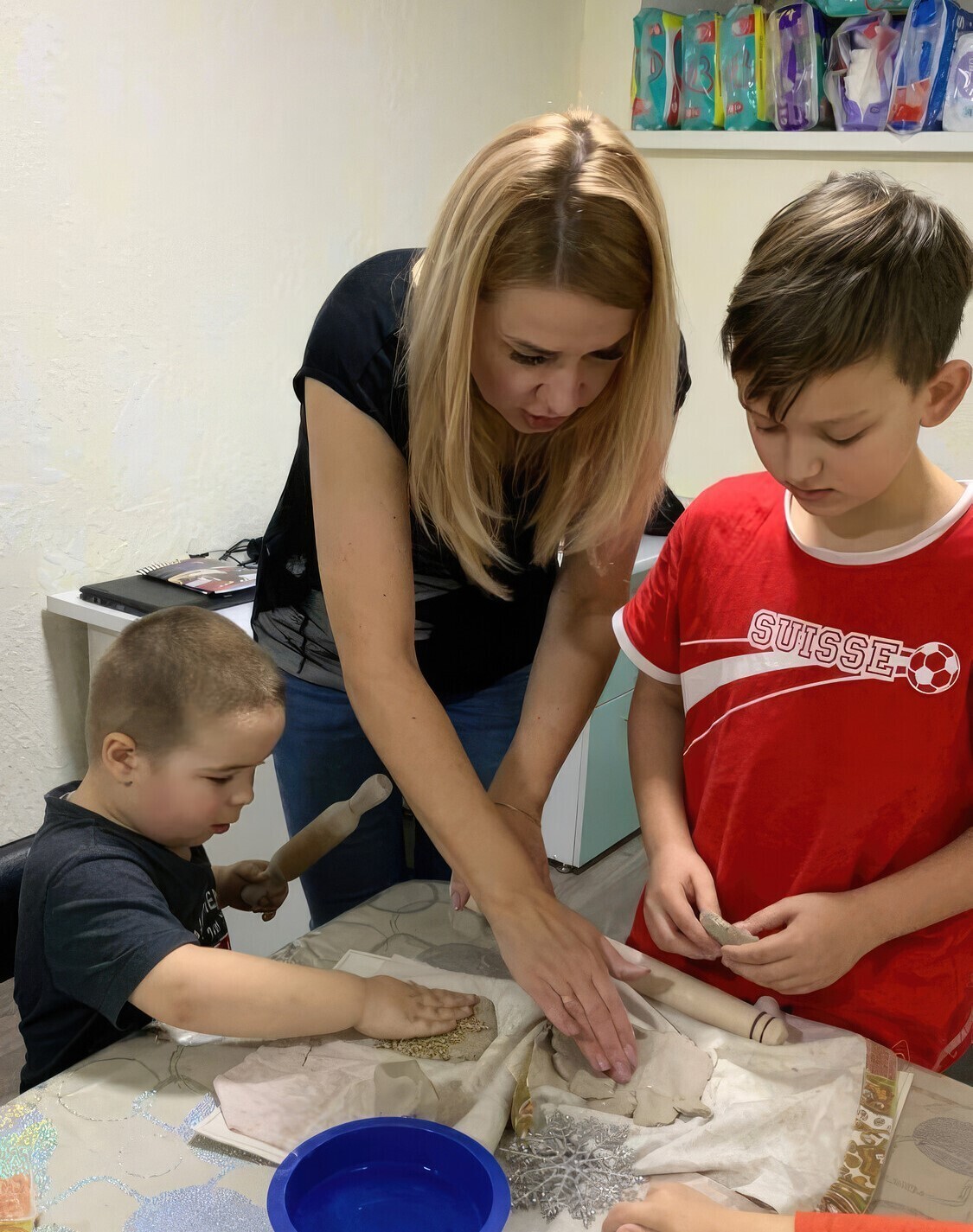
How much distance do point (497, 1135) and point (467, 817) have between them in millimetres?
274

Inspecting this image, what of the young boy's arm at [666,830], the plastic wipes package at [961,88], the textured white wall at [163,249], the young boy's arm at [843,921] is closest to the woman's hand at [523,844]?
the young boy's arm at [666,830]

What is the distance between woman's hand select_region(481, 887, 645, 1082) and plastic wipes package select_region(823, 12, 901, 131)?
7.07ft

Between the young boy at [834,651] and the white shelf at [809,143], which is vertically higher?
the white shelf at [809,143]

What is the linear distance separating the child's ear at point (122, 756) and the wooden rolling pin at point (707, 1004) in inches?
19.0

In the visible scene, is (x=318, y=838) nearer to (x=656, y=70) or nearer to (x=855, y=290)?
(x=855, y=290)

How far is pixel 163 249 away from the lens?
81.0 inches

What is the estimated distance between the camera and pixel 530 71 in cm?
279

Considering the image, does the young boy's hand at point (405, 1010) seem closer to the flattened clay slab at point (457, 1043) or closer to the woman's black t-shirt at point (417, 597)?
the flattened clay slab at point (457, 1043)

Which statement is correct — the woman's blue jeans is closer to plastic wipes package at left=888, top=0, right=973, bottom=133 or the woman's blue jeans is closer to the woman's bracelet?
the woman's bracelet

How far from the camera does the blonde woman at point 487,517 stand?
929mm

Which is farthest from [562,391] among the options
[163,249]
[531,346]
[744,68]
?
[744,68]

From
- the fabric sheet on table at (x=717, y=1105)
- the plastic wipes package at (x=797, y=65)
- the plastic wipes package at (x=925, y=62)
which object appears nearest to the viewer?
the fabric sheet on table at (x=717, y=1105)

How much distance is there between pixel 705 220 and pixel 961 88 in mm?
659

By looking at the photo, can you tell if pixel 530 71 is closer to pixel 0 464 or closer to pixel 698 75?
pixel 698 75
